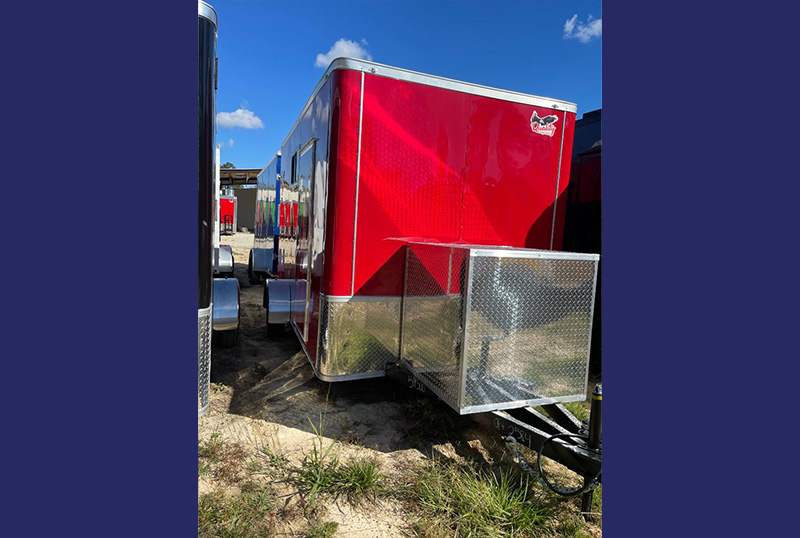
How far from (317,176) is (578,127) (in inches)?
154

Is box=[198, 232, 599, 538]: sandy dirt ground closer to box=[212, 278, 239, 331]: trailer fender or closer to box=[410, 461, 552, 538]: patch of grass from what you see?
box=[410, 461, 552, 538]: patch of grass

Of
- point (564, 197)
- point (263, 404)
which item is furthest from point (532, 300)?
point (263, 404)

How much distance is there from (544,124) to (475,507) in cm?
324

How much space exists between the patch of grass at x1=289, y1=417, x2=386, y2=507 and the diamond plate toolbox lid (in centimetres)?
71

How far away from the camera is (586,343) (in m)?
3.35

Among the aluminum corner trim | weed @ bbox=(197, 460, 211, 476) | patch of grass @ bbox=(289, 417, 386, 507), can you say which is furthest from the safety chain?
the aluminum corner trim

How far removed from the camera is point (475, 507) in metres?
2.81

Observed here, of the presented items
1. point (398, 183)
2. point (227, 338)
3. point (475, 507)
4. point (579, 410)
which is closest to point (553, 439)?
point (475, 507)

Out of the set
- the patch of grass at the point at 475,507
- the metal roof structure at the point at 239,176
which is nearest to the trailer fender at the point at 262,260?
the patch of grass at the point at 475,507

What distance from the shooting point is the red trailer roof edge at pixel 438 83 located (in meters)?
3.62

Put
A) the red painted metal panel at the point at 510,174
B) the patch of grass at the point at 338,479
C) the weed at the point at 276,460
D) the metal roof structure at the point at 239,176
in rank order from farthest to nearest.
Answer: the metal roof structure at the point at 239,176 < the red painted metal panel at the point at 510,174 < the weed at the point at 276,460 < the patch of grass at the point at 338,479

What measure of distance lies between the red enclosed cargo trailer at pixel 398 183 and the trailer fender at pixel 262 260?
5.64m

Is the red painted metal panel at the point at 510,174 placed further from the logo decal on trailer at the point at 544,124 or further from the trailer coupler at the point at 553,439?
the trailer coupler at the point at 553,439

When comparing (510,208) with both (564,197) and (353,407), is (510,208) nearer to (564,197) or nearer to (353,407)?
(564,197)
